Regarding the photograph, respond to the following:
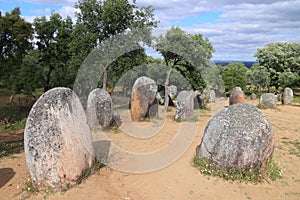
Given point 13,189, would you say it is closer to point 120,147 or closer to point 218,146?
point 120,147

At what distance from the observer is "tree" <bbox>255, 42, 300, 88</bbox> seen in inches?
1353

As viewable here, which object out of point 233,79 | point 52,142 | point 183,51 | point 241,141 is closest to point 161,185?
point 241,141

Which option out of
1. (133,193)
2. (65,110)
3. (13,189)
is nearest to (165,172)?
(133,193)

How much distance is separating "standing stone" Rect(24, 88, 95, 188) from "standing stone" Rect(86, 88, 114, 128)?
19.7ft

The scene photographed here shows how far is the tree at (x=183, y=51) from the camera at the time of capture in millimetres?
17000

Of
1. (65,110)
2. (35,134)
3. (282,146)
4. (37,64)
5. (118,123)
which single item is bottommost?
(282,146)

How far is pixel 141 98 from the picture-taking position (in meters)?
14.5

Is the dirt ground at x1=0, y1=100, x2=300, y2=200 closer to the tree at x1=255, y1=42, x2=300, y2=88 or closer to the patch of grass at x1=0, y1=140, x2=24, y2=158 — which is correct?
the patch of grass at x1=0, y1=140, x2=24, y2=158

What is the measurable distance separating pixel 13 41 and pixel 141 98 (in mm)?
10611

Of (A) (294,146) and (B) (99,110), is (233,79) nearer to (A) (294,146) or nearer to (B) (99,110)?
(A) (294,146)

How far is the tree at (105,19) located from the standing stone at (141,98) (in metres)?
3.75

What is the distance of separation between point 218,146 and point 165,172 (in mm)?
1832

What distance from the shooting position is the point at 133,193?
6426mm

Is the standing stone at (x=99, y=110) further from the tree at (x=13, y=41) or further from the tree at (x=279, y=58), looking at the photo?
the tree at (x=279, y=58)
